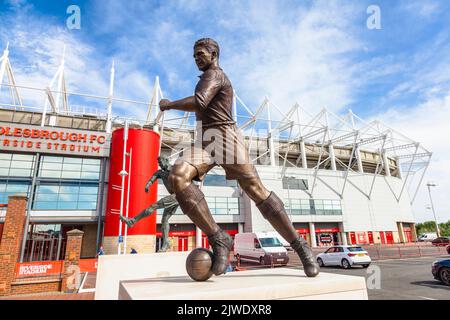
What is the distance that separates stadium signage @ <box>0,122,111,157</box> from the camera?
22.0 meters

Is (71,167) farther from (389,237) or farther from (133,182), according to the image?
(389,237)

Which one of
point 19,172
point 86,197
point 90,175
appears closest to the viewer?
point 19,172

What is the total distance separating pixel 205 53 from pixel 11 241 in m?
10.7

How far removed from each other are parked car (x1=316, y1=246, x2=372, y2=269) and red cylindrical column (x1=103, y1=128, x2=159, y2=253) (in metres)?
13.7

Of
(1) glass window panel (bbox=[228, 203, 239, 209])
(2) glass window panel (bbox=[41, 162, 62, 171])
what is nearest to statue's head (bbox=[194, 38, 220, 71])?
(2) glass window panel (bbox=[41, 162, 62, 171])

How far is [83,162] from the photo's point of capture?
23.7m

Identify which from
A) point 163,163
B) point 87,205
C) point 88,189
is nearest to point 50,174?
point 88,189

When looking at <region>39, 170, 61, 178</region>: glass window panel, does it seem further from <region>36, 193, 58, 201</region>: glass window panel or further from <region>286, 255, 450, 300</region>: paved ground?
<region>286, 255, 450, 300</region>: paved ground

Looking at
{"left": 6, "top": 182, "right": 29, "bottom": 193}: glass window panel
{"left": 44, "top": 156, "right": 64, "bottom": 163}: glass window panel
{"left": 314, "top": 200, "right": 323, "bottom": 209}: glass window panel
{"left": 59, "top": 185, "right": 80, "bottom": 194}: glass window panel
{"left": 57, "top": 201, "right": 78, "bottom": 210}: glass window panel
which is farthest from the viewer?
{"left": 314, "top": 200, "right": 323, "bottom": 209}: glass window panel

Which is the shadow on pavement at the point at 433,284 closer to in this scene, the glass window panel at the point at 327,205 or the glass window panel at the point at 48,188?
the glass window panel at the point at 48,188

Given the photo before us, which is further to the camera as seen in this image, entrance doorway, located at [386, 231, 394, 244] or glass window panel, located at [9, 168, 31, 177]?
entrance doorway, located at [386, 231, 394, 244]

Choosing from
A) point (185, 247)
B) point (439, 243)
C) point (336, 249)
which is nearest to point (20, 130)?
point (185, 247)

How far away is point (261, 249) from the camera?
15.7 metres

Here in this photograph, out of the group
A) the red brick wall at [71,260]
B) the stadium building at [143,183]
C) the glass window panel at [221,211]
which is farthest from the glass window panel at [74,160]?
the red brick wall at [71,260]
